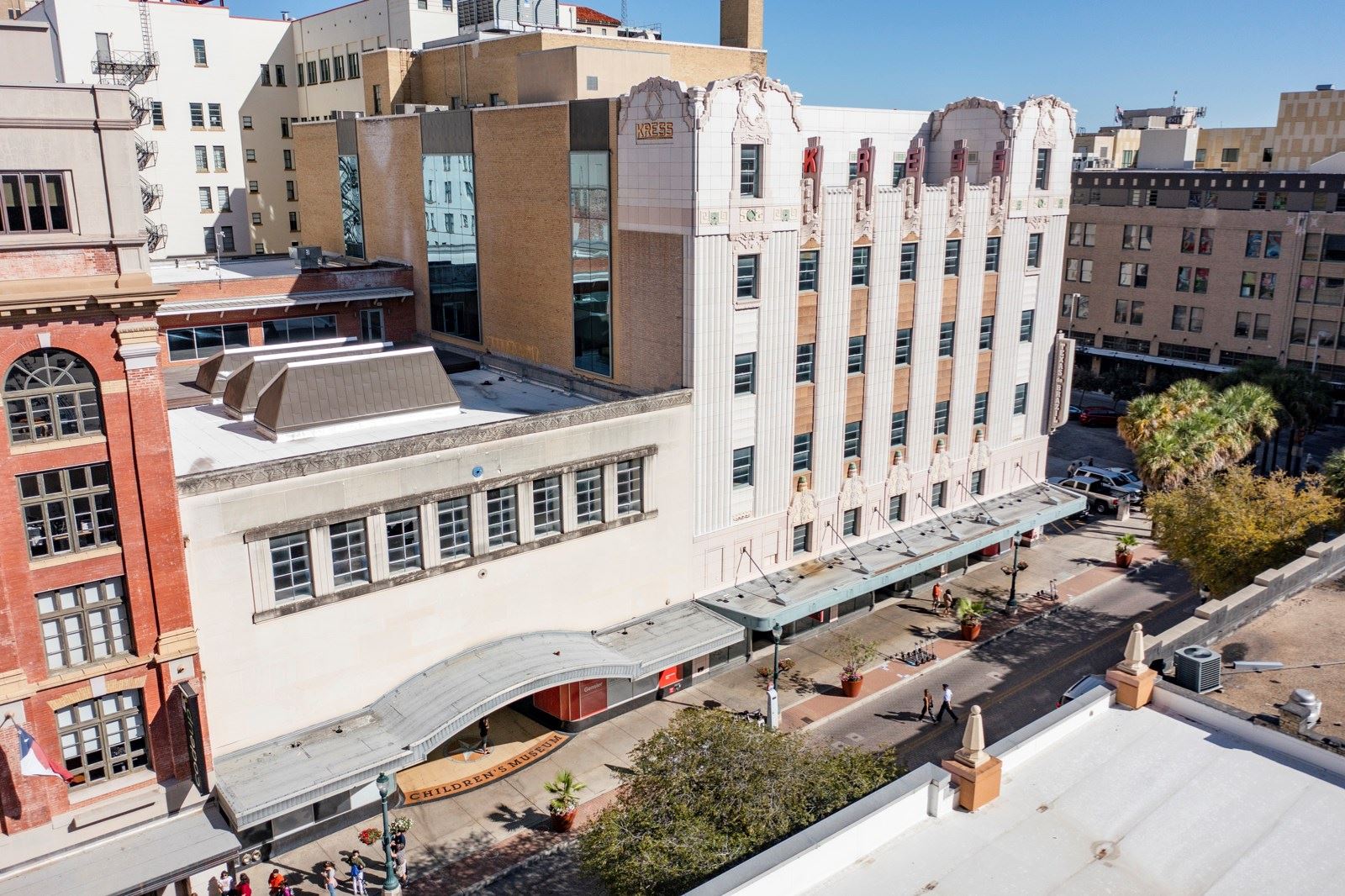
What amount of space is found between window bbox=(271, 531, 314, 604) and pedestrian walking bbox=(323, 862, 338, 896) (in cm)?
757

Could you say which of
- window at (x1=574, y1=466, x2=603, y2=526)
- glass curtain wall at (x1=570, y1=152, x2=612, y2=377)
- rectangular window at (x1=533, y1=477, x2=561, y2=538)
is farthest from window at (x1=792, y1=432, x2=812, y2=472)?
rectangular window at (x1=533, y1=477, x2=561, y2=538)

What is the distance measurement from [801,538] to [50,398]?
2902 centimetres

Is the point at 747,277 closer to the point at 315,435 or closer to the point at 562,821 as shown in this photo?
the point at 315,435

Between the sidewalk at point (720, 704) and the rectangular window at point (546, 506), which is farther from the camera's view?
the rectangular window at point (546, 506)

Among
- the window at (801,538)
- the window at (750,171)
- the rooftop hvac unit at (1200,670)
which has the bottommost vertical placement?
the window at (801,538)

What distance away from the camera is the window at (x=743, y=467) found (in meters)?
41.8

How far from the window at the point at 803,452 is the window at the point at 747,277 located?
682 centimetres

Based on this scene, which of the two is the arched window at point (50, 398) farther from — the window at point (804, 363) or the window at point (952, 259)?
the window at point (952, 259)

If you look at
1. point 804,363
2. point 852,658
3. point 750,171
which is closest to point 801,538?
point 852,658

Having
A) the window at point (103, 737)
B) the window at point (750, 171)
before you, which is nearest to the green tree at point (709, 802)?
the window at point (103, 737)

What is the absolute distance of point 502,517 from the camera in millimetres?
35250

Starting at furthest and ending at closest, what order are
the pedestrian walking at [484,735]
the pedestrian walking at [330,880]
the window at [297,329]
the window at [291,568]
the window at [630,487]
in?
the window at [297,329], the window at [630,487], the pedestrian walking at [484,735], the window at [291,568], the pedestrian walking at [330,880]

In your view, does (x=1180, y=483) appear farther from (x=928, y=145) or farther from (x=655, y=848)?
(x=655, y=848)

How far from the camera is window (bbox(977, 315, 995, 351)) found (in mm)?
50500
